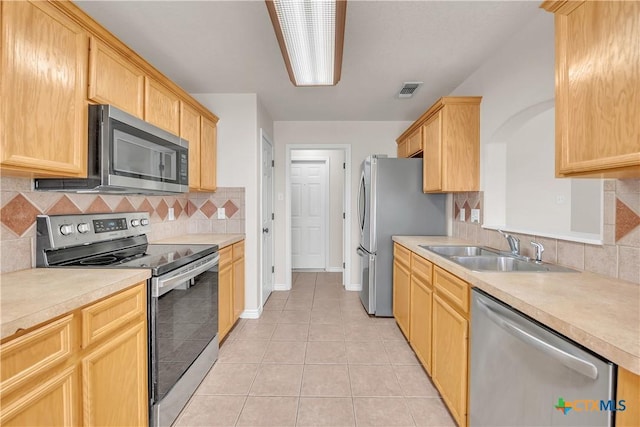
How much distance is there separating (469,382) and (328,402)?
0.85 meters

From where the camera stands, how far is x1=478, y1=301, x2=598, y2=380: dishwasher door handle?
0.79m

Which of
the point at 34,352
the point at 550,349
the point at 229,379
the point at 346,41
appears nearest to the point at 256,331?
the point at 229,379

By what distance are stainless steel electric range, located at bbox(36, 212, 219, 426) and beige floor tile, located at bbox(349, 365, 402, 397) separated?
1064 mm

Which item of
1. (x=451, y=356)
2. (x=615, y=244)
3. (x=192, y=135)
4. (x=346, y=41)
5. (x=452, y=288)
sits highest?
(x=346, y=41)

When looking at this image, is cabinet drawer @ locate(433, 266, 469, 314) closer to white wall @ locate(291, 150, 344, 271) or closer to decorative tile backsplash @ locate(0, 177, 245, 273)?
decorative tile backsplash @ locate(0, 177, 245, 273)

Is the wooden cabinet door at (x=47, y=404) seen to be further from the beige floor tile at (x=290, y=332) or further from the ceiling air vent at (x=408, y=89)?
the ceiling air vent at (x=408, y=89)

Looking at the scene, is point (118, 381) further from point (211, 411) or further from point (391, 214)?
point (391, 214)

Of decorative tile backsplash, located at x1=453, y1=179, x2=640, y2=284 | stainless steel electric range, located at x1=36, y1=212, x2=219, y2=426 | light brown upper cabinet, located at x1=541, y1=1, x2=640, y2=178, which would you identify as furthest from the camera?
stainless steel electric range, located at x1=36, y1=212, x2=219, y2=426

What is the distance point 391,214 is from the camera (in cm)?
313

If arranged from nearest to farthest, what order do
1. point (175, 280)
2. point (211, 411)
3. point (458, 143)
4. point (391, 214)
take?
point (175, 280)
point (211, 411)
point (458, 143)
point (391, 214)

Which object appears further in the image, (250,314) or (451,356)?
(250,314)

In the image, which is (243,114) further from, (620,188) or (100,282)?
(620,188)

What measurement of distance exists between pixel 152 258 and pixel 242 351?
1184 mm

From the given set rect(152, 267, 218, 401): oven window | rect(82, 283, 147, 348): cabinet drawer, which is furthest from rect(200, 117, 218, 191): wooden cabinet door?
rect(82, 283, 147, 348): cabinet drawer
